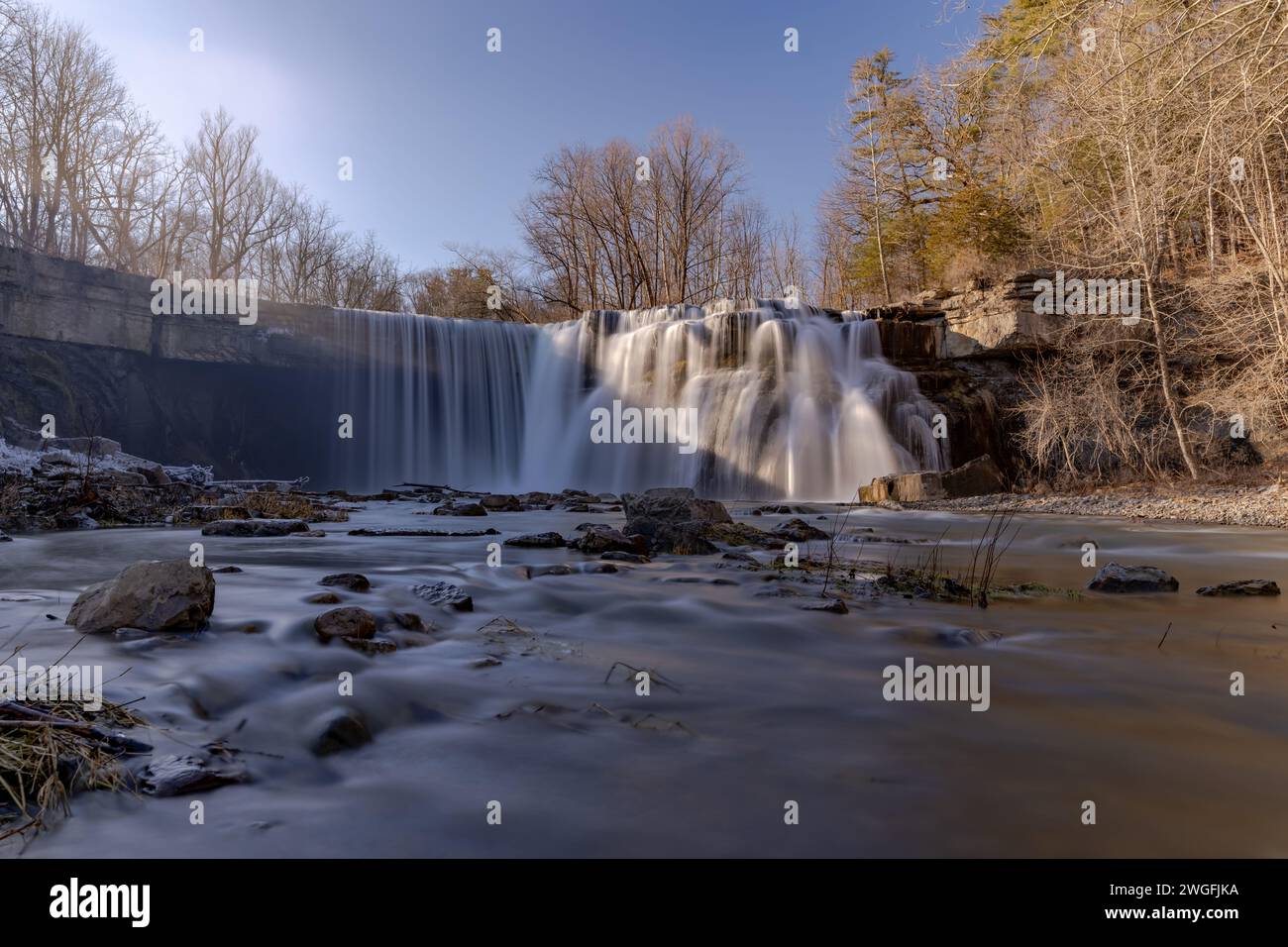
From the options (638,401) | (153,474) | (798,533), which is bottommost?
(798,533)

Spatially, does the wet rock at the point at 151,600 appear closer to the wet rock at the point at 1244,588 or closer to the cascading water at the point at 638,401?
the wet rock at the point at 1244,588

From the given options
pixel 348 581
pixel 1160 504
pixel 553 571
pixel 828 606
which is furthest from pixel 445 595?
pixel 1160 504

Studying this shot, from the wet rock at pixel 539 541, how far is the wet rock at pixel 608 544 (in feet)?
1.71

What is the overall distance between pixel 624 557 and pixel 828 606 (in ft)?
9.18

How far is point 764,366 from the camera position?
2225cm

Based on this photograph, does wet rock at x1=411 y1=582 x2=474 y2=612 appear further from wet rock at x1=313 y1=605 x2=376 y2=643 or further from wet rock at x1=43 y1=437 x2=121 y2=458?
wet rock at x1=43 y1=437 x2=121 y2=458

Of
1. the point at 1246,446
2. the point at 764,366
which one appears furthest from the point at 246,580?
the point at 1246,446

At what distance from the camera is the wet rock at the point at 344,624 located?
4.23 metres

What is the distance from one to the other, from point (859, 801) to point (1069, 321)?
901 inches

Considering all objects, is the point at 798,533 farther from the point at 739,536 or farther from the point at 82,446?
the point at 82,446

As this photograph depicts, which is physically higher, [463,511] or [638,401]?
[638,401]

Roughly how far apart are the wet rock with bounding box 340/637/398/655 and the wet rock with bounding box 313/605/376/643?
13cm

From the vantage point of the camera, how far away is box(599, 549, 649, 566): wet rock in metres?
7.49

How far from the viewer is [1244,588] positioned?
603cm
